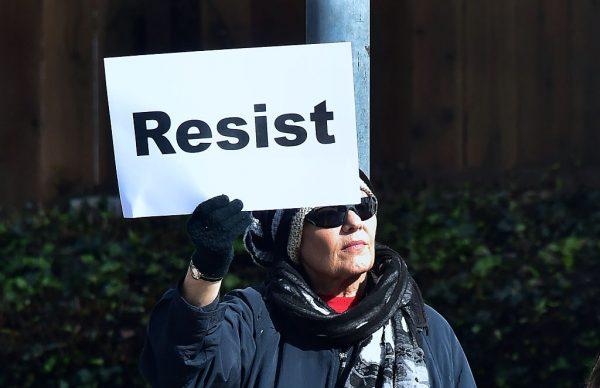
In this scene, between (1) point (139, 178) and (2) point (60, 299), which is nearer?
(1) point (139, 178)

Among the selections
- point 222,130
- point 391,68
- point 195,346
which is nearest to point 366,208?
point 222,130

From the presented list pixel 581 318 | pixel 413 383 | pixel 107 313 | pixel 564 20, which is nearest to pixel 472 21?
pixel 564 20

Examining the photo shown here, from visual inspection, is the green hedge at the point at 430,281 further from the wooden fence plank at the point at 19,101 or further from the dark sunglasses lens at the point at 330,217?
the dark sunglasses lens at the point at 330,217

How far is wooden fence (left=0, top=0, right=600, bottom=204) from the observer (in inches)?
285

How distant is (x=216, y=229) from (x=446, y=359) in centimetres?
85

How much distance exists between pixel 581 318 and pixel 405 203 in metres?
1.06

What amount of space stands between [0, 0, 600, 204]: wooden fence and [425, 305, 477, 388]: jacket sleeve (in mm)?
3306

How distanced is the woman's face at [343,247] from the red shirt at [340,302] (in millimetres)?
84

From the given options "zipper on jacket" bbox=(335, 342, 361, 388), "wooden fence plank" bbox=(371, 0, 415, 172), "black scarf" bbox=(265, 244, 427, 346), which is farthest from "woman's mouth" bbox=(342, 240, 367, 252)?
"wooden fence plank" bbox=(371, 0, 415, 172)

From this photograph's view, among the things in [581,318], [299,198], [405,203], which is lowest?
[581,318]

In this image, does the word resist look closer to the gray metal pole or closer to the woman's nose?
the woman's nose

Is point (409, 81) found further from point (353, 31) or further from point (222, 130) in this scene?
point (222, 130)

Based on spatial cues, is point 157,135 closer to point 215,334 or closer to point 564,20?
point 215,334

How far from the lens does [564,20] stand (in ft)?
23.9
